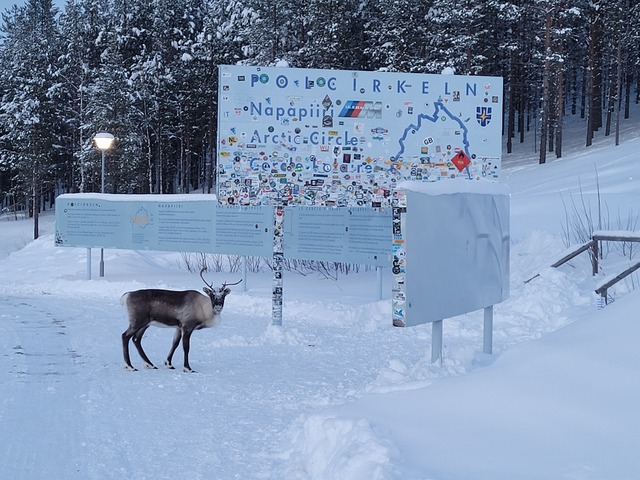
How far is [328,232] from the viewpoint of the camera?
1584 centimetres

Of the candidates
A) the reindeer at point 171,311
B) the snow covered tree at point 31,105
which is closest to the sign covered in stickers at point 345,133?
the reindeer at point 171,311

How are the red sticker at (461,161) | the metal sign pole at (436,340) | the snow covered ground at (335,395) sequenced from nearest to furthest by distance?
the snow covered ground at (335,395), the metal sign pole at (436,340), the red sticker at (461,161)

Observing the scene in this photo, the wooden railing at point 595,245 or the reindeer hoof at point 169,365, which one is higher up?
the wooden railing at point 595,245

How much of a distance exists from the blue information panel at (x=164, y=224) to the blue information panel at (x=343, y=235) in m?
1.07

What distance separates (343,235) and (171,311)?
7.12 m

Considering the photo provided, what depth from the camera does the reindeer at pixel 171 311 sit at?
9.09 meters

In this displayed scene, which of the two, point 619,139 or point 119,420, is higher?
point 619,139

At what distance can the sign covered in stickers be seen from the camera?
40.8 ft

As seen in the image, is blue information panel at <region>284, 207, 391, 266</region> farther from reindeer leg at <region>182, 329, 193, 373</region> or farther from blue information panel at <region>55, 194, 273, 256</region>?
reindeer leg at <region>182, 329, 193, 373</region>

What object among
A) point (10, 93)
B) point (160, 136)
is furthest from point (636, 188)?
point (10, 93)

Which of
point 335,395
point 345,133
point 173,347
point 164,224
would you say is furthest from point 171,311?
point 164,224

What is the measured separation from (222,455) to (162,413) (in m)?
1.51

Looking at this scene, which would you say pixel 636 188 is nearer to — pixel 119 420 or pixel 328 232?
pixel 328 232

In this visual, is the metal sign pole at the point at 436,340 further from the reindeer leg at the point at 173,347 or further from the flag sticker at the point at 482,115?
the flag sticker at the point at 482,115
